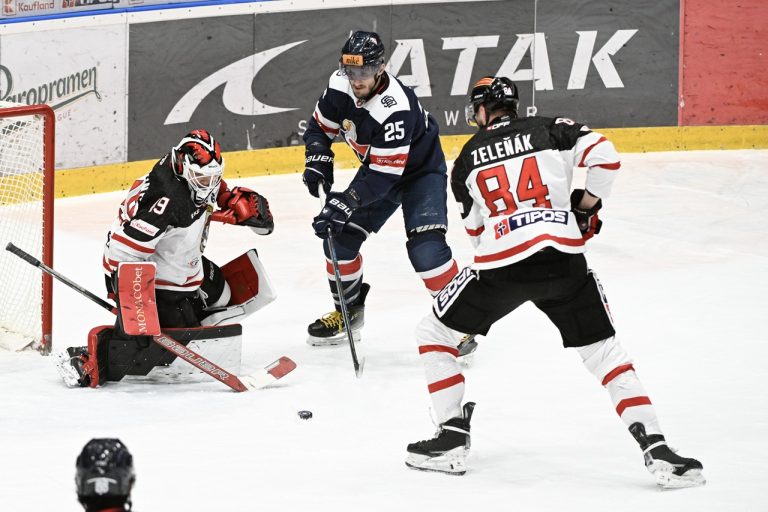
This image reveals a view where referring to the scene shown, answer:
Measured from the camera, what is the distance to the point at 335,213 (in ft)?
15.4

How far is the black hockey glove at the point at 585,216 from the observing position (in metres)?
3.66

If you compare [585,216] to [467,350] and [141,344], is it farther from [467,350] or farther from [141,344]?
[141,344]

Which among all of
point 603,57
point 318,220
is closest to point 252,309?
point 318,220

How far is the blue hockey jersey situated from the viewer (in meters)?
4.80

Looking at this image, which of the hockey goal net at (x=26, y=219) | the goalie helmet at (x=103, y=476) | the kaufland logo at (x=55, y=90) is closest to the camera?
the goalie helmet at (x=103, y=476)

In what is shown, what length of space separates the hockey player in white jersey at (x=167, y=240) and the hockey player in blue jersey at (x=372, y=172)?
0.42 meters

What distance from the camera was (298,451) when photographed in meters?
3.77

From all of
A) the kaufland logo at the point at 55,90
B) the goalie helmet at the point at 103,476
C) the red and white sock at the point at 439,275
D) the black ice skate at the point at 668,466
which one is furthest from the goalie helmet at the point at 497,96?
the kaufland logo at the point at 55,90

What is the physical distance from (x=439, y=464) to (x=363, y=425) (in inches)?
21.7

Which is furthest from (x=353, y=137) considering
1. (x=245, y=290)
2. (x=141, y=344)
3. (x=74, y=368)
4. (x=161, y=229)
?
(x=74, y=368)

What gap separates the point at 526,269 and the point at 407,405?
104 centimetres

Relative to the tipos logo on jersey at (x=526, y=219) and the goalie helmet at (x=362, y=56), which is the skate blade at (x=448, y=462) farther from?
the goalie helmet at (x=362, y=56)

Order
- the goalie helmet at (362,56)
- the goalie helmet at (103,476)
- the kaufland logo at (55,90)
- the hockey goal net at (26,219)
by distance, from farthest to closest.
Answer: the kaufland logo at (55,90)
the hockey goal net at (26,219)
the goalie helmet at (362,56)
the goalie helmet at (103,476)

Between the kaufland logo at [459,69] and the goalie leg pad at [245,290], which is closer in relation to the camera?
the goalie leg pad at [245,290]
